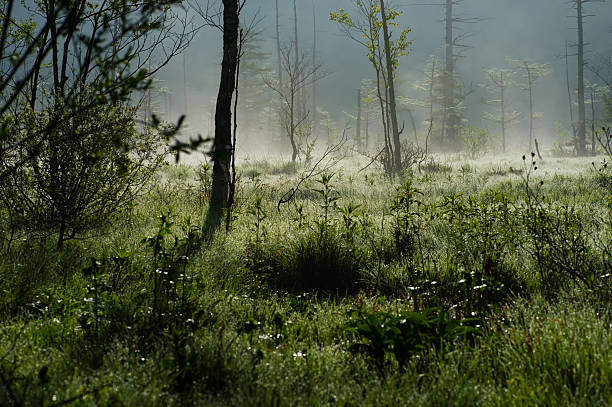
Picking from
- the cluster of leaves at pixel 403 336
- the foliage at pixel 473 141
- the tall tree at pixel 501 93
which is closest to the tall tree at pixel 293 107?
the foliage at pixel 473 141

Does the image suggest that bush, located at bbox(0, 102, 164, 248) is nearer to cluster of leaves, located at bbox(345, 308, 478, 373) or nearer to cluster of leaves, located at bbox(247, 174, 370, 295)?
cluster of leaves, located at bbox(247, 174, 370, 295)

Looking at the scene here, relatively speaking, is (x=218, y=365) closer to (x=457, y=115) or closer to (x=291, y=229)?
(x=291, y=229)

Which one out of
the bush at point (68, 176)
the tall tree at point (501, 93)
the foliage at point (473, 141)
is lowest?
the bush at point (68, 176)

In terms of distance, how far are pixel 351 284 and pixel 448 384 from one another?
2152mm

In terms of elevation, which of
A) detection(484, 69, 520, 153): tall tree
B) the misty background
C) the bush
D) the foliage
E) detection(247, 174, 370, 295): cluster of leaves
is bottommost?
detection(247, 174, 370, 295): cluster of leaves

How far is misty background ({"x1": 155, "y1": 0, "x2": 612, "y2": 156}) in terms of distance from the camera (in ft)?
270

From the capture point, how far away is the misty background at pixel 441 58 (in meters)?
82.3

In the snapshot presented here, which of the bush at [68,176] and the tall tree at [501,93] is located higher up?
the tall tree at [501,93]

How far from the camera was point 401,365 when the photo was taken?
7.23 feet

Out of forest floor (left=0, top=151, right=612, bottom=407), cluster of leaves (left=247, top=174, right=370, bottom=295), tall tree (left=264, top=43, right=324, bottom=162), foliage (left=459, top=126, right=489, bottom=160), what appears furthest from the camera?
foliage (left=459, top=126, right=489, bottom=160)

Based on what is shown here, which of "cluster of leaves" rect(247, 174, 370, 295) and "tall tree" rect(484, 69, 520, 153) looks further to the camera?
"tall tree" rect(484, 69, 520, 153)

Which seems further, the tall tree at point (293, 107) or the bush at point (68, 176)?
the tall tree at point (293, 107)

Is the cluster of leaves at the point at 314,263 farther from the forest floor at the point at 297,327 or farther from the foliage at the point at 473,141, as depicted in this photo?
the foliage at the point at 473,141

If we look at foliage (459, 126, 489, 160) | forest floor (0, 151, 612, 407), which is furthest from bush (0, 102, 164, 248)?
foliage (459, 126, 489, 160)
